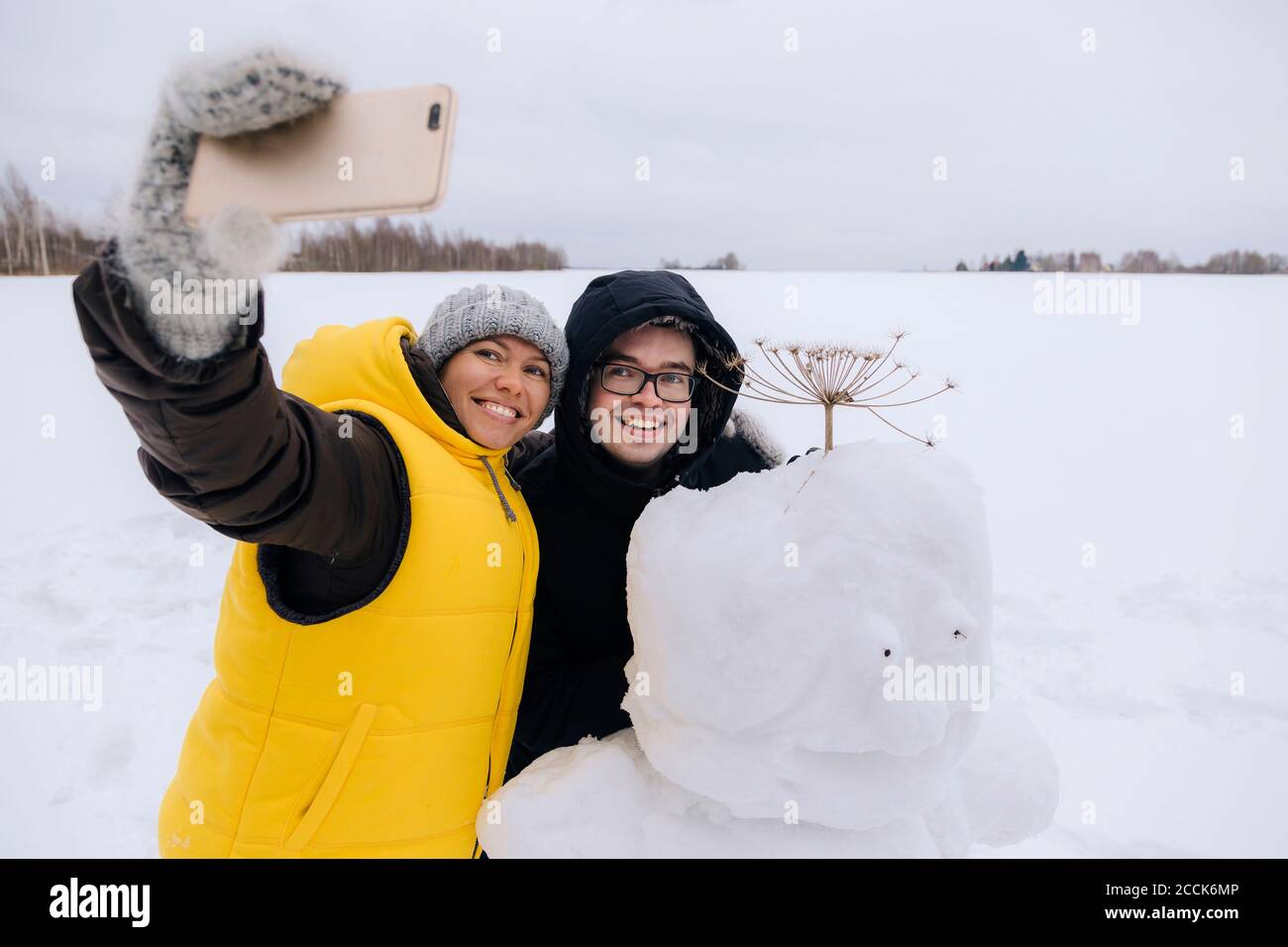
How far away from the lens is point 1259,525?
4.60m

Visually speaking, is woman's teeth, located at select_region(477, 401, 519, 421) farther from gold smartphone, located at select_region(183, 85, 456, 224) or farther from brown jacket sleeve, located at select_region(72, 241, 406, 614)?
gold smartphone, located at select_region(183, 85, 456, 224)

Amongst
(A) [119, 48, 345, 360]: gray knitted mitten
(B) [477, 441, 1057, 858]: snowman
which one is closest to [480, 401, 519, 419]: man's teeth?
(B) [477, 441, 1057, 858]: snowman

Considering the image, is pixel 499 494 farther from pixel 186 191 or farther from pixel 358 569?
pixel 186 191

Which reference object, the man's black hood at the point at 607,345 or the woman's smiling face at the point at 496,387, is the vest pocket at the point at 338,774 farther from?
the man's black hood at the point at 607,345

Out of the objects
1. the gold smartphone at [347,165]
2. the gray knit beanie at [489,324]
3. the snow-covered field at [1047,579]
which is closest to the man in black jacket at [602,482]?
the gray knit beanie at [489,324]

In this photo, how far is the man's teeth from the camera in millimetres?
1463

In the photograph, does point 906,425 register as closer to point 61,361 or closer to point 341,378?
point 341,378

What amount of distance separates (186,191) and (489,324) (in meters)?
0.77

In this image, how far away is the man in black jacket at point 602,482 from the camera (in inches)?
62.0

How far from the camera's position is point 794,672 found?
119cm

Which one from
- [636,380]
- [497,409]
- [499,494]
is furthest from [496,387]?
[636,380]

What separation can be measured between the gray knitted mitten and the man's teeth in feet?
2.28
